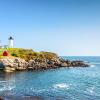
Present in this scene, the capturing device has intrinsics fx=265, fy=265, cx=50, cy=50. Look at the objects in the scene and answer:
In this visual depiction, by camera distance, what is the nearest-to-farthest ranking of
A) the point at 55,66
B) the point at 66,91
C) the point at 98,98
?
the point at 98,98 → the point at 66,91 → the point at 55,66

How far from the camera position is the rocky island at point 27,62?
10769 cm

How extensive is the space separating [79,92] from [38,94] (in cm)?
984

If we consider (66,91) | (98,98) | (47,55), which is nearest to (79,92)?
(66,91)

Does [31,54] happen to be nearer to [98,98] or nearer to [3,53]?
[3,53]

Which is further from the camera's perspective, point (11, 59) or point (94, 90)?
point (11, 59)

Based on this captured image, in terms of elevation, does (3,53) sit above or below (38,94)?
above

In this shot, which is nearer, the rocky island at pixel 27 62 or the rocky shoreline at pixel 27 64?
the rocky shoreline at pixel 27 64

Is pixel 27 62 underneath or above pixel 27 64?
above

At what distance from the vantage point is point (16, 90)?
2493 inches

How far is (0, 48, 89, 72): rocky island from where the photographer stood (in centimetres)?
10769

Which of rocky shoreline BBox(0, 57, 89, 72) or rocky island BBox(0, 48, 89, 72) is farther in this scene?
rocky island BBox(0, 48, 89, 72)

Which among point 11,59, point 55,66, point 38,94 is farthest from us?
point 55,66

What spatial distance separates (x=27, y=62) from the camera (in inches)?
4680

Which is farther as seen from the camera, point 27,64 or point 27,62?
point 27,62
